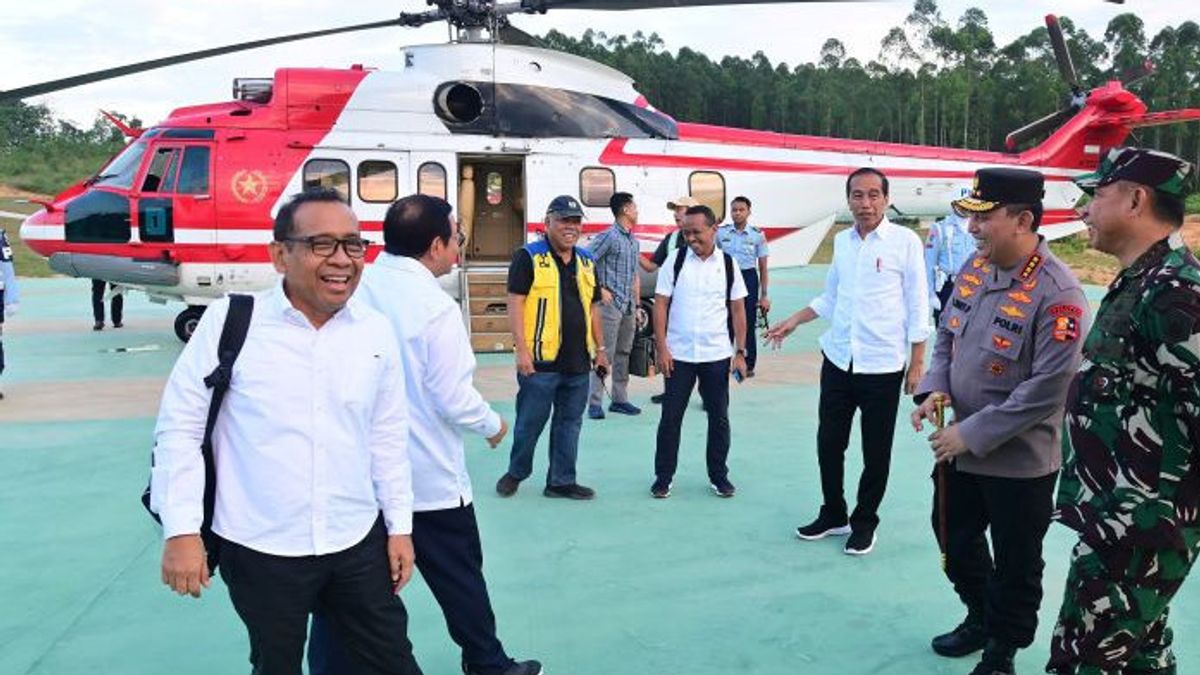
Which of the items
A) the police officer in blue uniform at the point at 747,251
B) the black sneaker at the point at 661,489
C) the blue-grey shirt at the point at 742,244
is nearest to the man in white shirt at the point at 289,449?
the black sneaker at the point at 661,489

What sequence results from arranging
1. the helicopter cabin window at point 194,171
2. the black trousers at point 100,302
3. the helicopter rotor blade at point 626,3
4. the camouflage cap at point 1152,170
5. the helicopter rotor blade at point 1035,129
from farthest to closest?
the black trousers at point 100,302 → the helicopter rotor blade at point 1035,129 → the helicopter cabin window at point 194,171 → the helicopter rotor blade at point 626,3 → the camouflage cap at point 1152,170

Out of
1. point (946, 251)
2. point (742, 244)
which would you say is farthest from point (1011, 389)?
point (946, 251)

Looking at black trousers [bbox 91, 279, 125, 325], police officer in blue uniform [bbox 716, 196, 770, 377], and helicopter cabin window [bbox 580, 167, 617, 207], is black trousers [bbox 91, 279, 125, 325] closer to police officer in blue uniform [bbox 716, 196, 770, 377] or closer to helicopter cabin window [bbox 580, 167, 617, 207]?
helicopter cabin window [bbox 580, 167, 617, 207]

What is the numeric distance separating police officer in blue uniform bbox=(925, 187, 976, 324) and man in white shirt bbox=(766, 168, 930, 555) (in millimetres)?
4239

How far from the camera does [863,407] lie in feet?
13.2

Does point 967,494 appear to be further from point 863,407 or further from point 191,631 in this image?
point 191,631

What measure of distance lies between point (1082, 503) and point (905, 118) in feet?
212

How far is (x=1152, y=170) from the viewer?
6.56 feet

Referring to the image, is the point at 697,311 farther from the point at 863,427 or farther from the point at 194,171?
the point at 194,171

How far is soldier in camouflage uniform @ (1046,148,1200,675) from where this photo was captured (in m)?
1.92

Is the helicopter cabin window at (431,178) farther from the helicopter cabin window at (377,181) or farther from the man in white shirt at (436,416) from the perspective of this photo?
the man in white shirt at (436,416)

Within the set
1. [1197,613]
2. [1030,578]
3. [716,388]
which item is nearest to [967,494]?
[1030,578]

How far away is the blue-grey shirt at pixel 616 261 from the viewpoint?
6.51 metres

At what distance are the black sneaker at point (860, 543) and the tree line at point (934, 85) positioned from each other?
5683 cm
